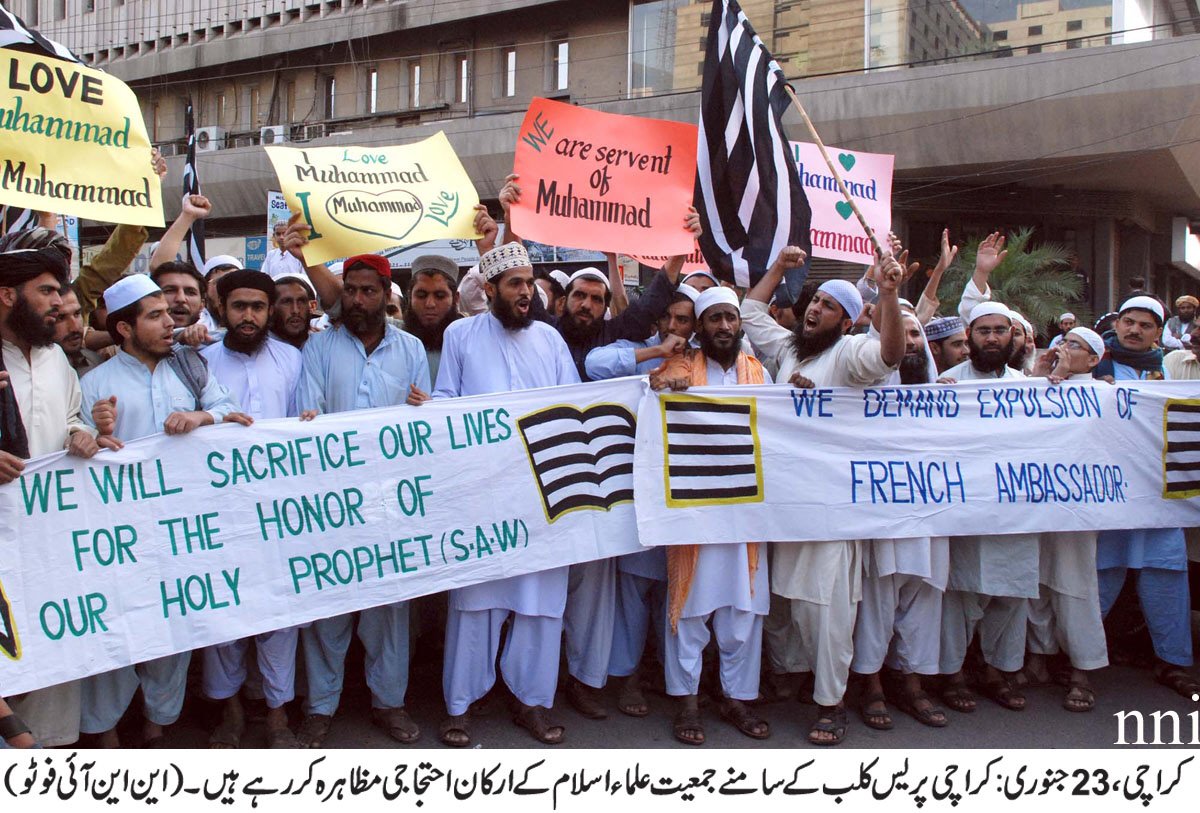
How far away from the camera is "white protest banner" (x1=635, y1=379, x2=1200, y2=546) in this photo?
453cm

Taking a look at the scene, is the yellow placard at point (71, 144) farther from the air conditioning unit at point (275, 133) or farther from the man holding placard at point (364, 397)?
the air conditioning unit at point (275, 133)

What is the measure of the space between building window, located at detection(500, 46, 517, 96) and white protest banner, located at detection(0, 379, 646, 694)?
23.0 m

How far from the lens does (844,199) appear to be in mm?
6164

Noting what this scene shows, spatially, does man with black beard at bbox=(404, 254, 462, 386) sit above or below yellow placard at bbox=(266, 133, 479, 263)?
below

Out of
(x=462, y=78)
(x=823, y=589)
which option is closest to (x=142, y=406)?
(x=823, y=589)

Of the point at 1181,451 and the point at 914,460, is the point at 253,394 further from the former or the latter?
the point at 1181,451

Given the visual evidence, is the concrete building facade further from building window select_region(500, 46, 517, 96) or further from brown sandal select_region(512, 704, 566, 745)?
brown sandal select_region(512, 704, 566, 745)

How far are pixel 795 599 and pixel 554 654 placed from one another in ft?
3.48

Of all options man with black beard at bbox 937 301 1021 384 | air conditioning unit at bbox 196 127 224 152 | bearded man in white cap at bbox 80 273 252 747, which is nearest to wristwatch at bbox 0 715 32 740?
bearded man in white cap at bbox 80 273 252 747

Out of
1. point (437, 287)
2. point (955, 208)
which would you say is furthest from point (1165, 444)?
point (955, 208)

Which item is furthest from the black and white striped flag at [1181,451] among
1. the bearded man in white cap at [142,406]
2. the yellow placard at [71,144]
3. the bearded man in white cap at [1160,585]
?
the yellow placard at [71,144]

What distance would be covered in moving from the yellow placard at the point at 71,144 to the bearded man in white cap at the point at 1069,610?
427 centimetres

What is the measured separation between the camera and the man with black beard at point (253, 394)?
415 cm

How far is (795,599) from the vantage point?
4512mm
